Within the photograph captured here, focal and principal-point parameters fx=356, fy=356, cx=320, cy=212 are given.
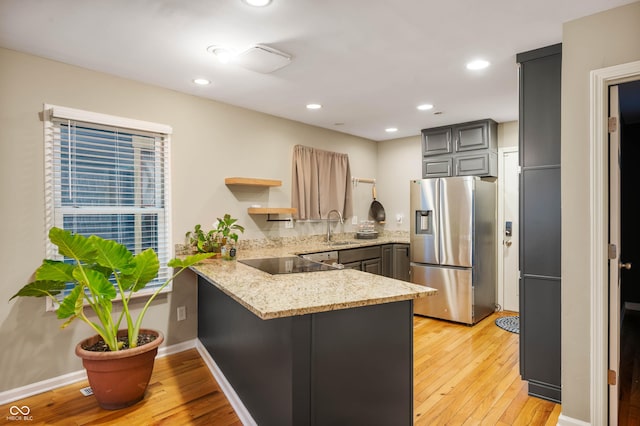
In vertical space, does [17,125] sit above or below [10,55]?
below

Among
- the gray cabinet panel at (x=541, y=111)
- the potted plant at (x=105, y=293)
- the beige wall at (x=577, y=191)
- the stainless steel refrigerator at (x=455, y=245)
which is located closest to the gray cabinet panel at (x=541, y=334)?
the beige wall at (x=577, y=191)

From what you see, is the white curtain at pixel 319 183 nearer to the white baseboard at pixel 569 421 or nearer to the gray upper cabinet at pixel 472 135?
the gray upper cabinet at pixel 472 135

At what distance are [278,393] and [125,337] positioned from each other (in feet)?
5.04

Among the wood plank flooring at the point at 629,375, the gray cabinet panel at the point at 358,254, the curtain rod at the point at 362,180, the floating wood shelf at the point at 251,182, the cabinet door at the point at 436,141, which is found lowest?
the wood plank flooring at the point at 629,375

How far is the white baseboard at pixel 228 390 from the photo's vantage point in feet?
7.16

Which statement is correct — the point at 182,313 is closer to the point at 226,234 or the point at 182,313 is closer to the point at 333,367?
the point at 226,234

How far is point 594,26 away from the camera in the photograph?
2004 millimetres

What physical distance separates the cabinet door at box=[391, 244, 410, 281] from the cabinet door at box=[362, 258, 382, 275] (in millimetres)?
261

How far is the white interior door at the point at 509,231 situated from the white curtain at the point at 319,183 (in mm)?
1965

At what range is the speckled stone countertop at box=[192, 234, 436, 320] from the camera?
155 centimetres

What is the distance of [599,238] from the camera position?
1956 millimetres

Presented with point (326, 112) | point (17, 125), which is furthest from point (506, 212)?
point (17, 125)

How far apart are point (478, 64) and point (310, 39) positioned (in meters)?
1.34

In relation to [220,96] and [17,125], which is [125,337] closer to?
[17,125]
